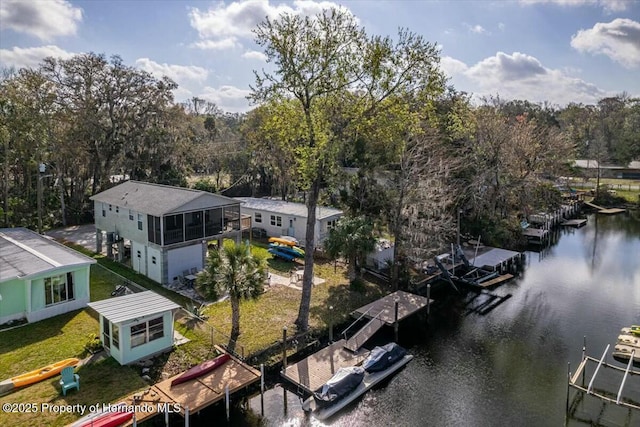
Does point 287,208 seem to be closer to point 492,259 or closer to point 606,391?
point 492,259

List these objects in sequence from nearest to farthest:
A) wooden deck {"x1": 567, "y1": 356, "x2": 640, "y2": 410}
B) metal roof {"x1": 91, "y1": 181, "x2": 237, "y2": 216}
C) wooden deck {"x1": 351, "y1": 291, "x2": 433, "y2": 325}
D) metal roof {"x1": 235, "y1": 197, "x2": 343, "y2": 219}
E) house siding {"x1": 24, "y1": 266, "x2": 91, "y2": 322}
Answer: wooden deck {"x1": 567, "y1": 356, "x2": 640, "y2": 410} → house siding {"x1": 24, "y1": 266, "x2": 91, "y2": 322} → wooden deck {"x1": 351, "y1": 291, "x2": 433, "y2": 325} → metal roof {"x1": 91, "y1": 181, "x2": 237, "y2": 216} → metal roof {"x1": 235, "y1": 197, "x2": 343, "y2": 219}

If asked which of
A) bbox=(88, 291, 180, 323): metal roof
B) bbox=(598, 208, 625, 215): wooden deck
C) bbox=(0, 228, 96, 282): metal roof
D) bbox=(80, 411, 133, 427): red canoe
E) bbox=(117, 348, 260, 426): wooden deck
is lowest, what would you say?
bbox=(117, 348, 260, 426): wooden deck

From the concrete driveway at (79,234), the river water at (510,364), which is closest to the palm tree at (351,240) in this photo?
the river water at (510,364)

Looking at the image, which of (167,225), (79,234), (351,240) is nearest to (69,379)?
(167,225)

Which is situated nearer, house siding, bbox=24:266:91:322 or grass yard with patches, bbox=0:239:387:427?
grass yard with patches, bbox=0:239:387:427

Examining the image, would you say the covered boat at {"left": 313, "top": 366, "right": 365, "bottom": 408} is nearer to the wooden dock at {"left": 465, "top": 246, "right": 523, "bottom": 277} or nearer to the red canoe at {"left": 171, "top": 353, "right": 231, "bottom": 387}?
the red canoe at {"left": 171, "top": 353, "right": 231, "bottom": 387}

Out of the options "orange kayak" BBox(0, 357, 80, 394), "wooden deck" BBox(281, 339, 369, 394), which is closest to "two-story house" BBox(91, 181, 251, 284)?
"orange kayak" BBox(0, 357, 80, 394)

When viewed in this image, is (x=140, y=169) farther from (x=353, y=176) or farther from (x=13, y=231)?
(x=353, y=176)
